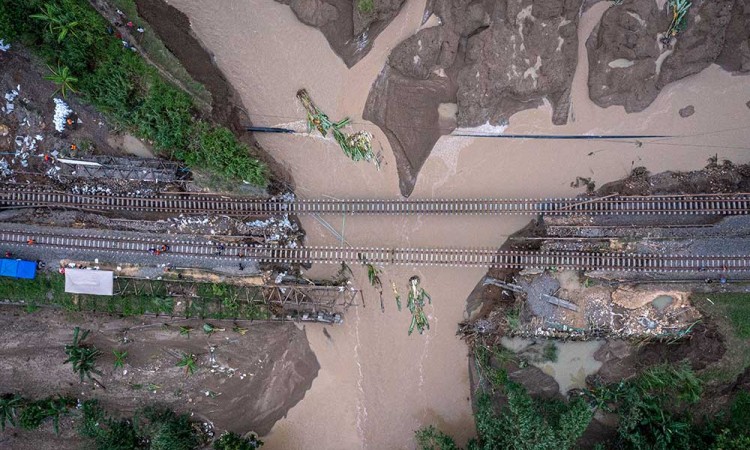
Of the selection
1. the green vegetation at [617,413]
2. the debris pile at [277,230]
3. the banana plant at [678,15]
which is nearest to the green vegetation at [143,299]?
the debris pile at [277,230]

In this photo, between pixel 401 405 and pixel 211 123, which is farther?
pixel 401 405

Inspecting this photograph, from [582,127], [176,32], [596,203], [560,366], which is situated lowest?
[560,366]

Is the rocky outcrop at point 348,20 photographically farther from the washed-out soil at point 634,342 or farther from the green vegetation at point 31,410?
the green vegetation at point 31,410

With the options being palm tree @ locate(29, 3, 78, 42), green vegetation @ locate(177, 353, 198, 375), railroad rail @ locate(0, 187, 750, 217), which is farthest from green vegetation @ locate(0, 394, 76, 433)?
palm tree @ locate(29, 3, 78, 42)

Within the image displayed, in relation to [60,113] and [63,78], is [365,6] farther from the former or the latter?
[60,113]

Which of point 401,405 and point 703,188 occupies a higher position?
point 703,188

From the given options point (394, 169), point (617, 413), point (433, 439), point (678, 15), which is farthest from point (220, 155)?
Result: point (617, 413)

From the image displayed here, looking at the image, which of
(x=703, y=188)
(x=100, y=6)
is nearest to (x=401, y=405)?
(x=703, y=188)

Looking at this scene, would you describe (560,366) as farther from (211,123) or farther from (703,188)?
(211,123)
